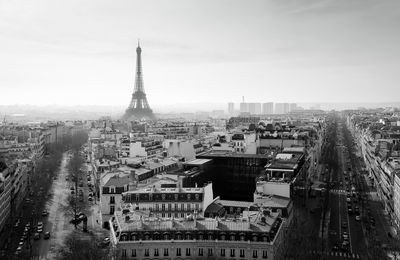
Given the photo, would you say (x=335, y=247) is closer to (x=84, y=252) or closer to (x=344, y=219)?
(x=344, y=219)

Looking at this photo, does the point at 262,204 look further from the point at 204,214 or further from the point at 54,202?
the point at 54,202

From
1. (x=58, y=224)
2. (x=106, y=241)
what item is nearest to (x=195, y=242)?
(x=106, y=241)

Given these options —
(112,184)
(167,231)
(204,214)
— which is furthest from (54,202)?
(167,231)

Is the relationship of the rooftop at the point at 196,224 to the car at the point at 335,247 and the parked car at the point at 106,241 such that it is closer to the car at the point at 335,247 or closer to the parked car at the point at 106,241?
the parked car at the point at 106,241

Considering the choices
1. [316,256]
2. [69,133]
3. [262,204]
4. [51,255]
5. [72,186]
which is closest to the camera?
[316,256]

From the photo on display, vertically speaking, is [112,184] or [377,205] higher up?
[112,184]

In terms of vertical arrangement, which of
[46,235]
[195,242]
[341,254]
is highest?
[195,242]

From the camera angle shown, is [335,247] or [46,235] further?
[46,235]

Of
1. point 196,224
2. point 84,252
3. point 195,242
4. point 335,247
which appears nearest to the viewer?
point 195,242
